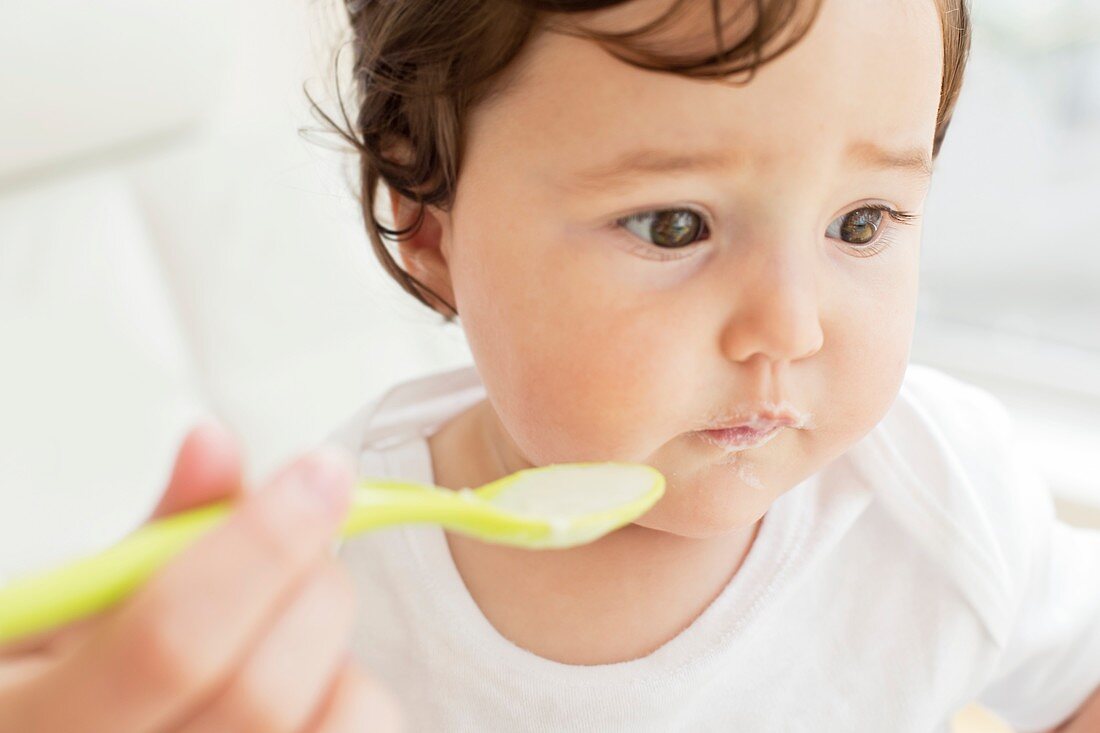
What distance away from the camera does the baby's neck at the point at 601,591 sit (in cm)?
69

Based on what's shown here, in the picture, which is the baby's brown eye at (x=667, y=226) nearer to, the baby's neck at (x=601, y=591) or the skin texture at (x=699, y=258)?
the skin texture at (x=699, y=258)

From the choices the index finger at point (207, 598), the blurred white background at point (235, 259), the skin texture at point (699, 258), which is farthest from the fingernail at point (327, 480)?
the blurred white background at point (235, 259)

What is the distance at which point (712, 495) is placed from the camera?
0.57 metres

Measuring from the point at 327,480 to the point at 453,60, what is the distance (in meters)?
0.33

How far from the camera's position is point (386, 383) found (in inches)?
47.8

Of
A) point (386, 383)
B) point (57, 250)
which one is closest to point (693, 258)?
point (386, 383)

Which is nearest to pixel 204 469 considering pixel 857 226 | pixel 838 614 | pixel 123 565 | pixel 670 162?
pixel 123 565

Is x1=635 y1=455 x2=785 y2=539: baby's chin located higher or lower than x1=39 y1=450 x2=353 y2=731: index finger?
lower

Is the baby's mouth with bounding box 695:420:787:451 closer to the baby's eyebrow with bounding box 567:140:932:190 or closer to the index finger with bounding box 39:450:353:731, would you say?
the baby's eyebrow with bounding box 567:140:932:190

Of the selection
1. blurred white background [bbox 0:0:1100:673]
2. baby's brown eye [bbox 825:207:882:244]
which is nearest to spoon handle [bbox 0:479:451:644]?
baby's brown eye [bbox 825:207:882:244]

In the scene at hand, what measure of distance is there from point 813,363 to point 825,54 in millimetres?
149

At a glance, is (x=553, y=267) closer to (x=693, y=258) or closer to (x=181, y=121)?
(x=693, y=258)

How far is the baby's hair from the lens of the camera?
0.48 meters

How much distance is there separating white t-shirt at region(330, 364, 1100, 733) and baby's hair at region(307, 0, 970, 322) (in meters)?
0.19
